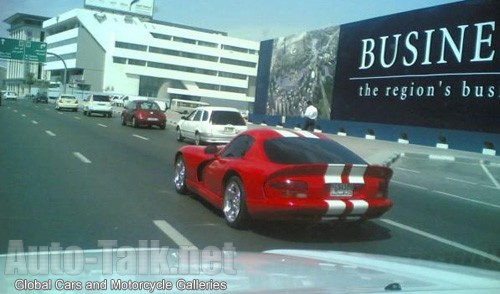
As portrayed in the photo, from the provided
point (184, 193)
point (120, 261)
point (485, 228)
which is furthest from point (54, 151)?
point (120, 261)

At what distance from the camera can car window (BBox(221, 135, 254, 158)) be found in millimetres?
7789

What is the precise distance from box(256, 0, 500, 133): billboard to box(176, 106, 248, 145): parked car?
10.1 meters

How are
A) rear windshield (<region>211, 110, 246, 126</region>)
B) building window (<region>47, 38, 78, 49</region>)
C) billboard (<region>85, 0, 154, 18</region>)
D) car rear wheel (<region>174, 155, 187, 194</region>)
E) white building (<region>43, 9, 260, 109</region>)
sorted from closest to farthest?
1. car rear wheel (<region>174, 155, 187, 194</region>)
2. rear windshield (<region>211, 110, 246, 126</region>)
3. white building (<region>43, 9, 260, 109</region>)
4. billboard (<region>85, 0, 154, 18</region>)
5. building window (<region>47, 38, 78, 49</region>)

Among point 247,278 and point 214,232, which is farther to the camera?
point 214,232

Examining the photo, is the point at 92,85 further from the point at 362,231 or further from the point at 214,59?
the point at 362,231

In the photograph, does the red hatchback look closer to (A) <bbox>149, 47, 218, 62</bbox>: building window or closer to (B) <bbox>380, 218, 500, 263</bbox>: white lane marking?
(B) <bbox>380, 218, 500, 263</bbox>: white lane marking

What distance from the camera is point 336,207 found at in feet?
22.0

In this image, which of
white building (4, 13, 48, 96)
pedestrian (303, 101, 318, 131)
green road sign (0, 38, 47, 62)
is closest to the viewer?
pedestrian (303, 101, 318, 131)

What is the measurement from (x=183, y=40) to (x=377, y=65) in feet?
271

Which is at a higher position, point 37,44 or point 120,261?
point 37,44

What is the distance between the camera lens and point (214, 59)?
110750mm

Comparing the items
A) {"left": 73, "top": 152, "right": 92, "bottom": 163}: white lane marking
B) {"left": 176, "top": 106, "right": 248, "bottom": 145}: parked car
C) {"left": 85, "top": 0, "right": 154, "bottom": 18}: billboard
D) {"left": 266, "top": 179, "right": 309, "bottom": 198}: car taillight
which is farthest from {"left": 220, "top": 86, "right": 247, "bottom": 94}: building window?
{"left": 266, "top": 179, "right": 309, "bottom": 198}: car taillight

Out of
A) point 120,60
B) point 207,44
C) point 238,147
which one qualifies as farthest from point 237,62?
point 238,147

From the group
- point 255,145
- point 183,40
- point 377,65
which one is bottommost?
point 255,145
